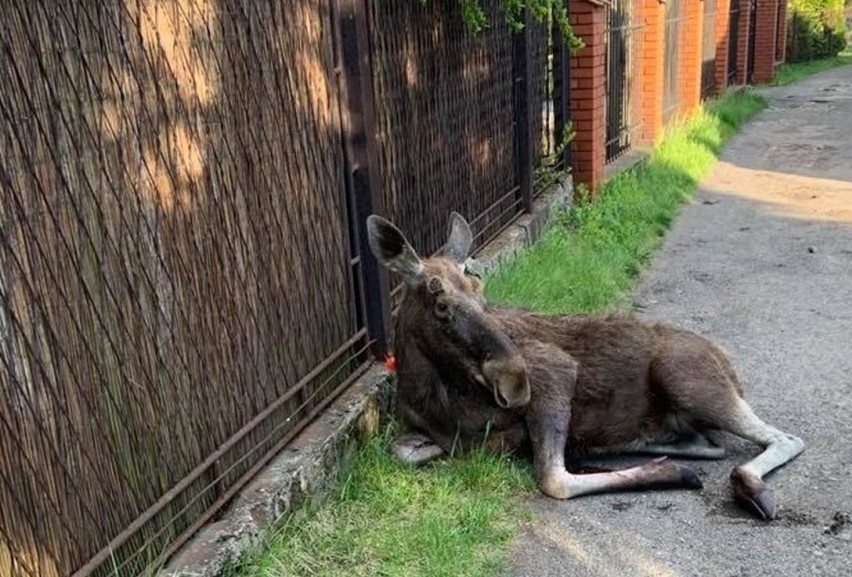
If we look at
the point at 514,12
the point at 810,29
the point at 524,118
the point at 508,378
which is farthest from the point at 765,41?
the point at 508,378

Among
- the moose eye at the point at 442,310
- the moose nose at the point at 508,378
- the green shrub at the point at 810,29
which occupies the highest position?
the moose eye at the point at 442,310

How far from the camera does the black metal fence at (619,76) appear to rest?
11.1 m

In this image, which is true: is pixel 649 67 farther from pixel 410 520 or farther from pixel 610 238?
pixel 410 520

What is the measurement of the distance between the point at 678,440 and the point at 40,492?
3.22 metres

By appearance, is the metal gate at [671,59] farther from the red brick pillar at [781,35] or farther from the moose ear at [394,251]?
the red brick pillar at [781,35]

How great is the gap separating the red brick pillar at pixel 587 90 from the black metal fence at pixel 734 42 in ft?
38.3

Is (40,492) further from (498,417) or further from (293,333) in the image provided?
(498,417)

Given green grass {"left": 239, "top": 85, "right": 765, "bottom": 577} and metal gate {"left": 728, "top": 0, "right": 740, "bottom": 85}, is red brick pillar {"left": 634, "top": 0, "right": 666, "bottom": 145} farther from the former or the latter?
metal gate {"left": 728, "top": 0, "right": 740, "bottom": 85}

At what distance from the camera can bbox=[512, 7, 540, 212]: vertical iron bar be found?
832 centimetres

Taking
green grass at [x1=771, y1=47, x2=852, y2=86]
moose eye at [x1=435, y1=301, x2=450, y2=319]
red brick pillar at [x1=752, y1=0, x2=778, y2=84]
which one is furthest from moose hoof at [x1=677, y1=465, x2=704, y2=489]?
green grass at [x1=771, y1=47, x2=852, y2=86]

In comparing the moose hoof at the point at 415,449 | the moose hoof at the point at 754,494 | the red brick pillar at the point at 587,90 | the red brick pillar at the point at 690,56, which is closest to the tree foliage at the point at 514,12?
the red brick pillar at the point at 587,90

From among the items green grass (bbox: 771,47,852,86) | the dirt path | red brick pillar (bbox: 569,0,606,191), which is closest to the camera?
the dirt path

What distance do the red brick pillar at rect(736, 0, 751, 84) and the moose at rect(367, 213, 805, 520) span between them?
17.9 m

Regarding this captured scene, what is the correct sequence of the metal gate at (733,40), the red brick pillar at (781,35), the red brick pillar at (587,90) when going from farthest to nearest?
the red brick pillar at (781,35), the metal gate at (733,40), the red brick pillar at (587,90)
